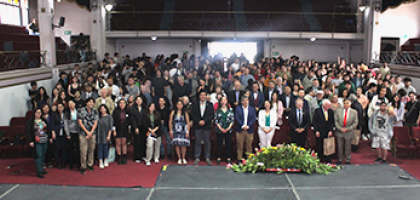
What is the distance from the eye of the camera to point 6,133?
8.73 metres

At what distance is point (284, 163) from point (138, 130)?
16.8 ft

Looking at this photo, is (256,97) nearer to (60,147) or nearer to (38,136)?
(60,147)

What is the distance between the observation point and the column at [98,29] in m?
17.4

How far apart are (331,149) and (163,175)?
593cm

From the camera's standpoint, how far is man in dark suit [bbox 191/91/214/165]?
8.03m

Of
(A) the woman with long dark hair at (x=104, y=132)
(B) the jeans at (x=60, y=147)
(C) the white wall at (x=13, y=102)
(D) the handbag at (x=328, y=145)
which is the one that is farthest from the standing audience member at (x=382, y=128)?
(C) the white wall at (x=13, y=102)

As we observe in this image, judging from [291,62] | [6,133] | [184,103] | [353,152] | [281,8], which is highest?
[281,8]

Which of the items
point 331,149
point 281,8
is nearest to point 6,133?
→ point 331,149

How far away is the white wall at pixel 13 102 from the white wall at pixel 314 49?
44.9 feet

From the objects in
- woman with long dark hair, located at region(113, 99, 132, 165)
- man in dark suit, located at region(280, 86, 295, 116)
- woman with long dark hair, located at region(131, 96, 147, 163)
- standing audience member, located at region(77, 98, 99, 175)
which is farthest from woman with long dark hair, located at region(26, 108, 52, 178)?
man in dark suit, located at region(280, 86, 295, 116)

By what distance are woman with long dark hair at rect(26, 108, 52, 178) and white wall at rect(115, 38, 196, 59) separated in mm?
13434

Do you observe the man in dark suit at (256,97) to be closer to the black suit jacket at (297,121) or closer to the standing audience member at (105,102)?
the black suit jacket at (297,121)

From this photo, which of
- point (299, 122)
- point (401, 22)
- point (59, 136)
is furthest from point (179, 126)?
point (401, 22)

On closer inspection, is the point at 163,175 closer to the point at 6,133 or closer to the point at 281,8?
the point at 6,133
